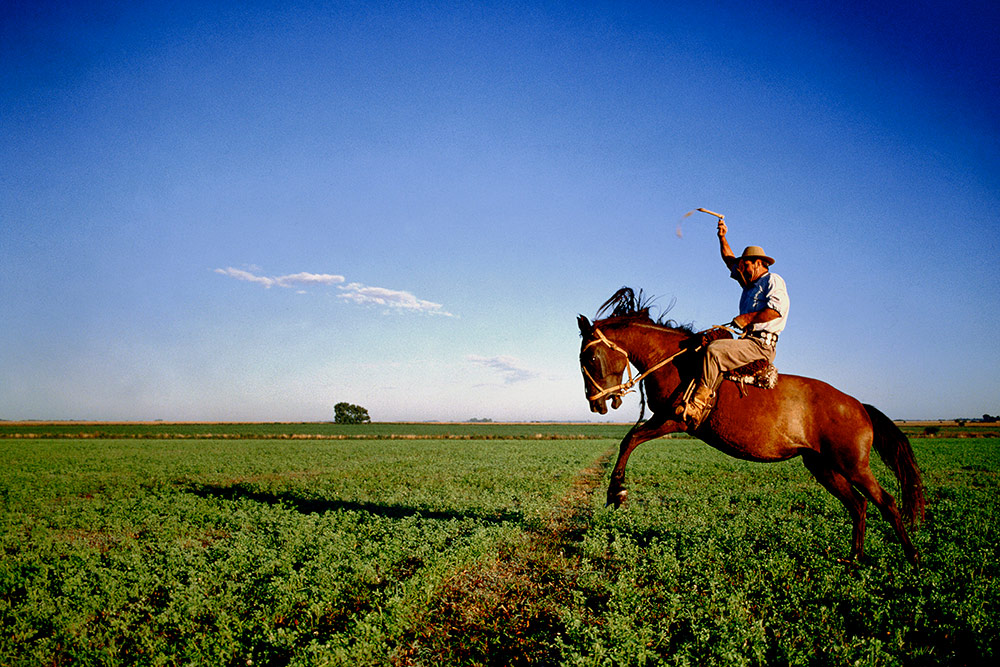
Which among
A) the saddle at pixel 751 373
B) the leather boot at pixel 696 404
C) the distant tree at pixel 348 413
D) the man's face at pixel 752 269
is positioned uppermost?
the man's face at pixel 752 269

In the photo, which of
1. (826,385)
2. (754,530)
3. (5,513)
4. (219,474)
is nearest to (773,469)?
(754,530)

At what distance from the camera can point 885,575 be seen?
620 centimetres

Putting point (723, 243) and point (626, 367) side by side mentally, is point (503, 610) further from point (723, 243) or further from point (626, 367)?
point (723, 243)

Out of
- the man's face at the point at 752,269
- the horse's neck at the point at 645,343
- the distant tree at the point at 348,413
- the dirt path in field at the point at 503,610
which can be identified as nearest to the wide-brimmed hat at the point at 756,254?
the man's face at the point at 752,269

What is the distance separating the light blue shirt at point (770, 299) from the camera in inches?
249

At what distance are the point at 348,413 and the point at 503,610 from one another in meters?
132

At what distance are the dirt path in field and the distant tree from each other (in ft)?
422

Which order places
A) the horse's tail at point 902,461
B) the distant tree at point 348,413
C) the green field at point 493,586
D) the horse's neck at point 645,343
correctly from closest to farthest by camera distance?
1. the green field at point 493,586
2. the horse's neck at point 645,343
3. the horse's tail at point 902,461
4. the distant tree at point 348,413

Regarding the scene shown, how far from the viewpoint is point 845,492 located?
22.5 ft

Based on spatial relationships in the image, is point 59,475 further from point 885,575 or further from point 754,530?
point 885,575

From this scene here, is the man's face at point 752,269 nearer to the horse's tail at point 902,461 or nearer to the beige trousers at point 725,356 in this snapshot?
the beige trousers at point 725,356

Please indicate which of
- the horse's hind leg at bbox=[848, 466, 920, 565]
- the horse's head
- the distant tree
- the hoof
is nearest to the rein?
the horse's head

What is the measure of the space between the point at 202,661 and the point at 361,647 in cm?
146

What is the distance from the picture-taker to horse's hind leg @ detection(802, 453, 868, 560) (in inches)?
270
